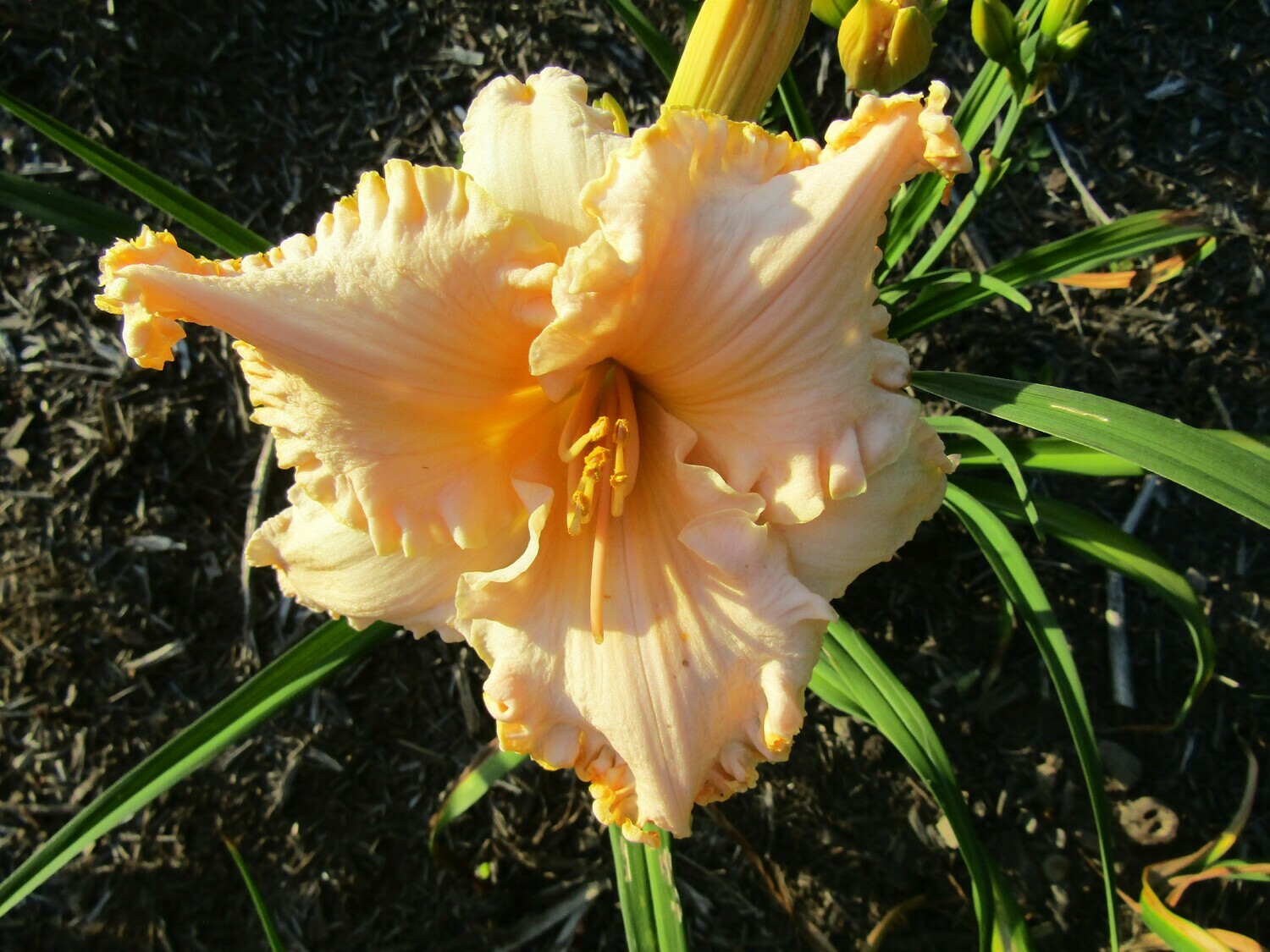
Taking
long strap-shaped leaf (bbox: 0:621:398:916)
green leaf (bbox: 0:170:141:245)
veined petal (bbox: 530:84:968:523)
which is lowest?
long strap-shaped leaf (bbox: 0:621:398:916)

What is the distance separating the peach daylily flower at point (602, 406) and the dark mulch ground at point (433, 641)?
0.91m

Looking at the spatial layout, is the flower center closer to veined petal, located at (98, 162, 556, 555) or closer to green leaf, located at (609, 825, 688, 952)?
veined petal, located at (98, 162, 556, 555)

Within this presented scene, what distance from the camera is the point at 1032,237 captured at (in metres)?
1.84

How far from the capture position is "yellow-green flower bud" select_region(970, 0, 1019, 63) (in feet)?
3.48

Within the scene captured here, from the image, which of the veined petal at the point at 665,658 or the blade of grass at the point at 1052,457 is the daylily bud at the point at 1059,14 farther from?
the veined petal at the point at 665,658

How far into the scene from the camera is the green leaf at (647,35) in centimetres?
128

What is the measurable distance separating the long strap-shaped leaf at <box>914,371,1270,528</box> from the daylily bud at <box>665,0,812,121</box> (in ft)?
1.47

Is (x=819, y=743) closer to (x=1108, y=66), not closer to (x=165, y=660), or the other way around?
(x=165, y=660)

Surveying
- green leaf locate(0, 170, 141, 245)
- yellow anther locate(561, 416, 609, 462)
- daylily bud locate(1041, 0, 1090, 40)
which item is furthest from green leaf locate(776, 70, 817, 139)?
green leaf locate(0, 170, 141, 245)

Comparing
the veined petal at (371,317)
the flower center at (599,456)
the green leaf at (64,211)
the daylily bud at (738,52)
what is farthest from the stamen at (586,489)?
the green leaf at (64,211)

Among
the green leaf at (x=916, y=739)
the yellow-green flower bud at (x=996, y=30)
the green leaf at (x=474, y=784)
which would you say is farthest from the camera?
the green leaf at (x=474, y=784)

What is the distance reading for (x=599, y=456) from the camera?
0.88 m

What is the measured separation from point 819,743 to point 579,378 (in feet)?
3.72

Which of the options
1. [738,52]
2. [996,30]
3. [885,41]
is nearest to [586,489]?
[738,52]
